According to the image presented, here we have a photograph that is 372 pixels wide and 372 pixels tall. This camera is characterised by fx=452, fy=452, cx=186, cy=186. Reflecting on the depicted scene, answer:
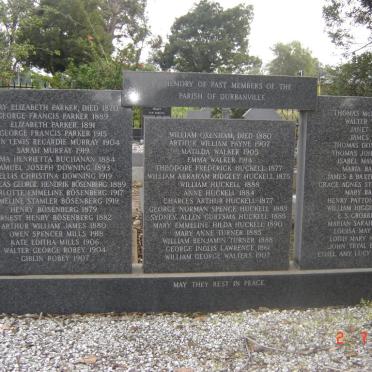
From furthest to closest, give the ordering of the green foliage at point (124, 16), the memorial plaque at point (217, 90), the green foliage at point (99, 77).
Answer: the green foliage at point (124, 16)
the green foliage at point (99, 77)
the memorial plaque at point (217, 90)

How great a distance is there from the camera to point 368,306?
436 cm

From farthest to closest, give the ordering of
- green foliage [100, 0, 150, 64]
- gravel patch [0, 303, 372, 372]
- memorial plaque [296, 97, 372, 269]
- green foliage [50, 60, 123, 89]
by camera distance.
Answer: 1. green foliage [100, 0, 150, 64]
2. green foliage [50, 60, 123, 89]
3. memorial plaque [296, 97, 372, 269]
4. gravel patch [0, 303, 372, 372]

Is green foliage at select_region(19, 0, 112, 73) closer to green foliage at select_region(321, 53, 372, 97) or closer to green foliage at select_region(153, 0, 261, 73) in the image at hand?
green foliage at select_region(153, 0, 261, 73)

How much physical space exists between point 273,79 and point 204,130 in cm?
77

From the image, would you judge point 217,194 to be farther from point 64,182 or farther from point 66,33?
point 66,33

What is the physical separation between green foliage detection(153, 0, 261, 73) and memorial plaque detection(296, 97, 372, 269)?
4429cm

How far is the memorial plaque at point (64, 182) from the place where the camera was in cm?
395

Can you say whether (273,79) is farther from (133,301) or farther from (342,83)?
(342,83)

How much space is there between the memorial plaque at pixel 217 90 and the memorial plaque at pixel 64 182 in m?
0.27

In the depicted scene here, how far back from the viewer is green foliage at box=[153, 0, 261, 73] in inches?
1897

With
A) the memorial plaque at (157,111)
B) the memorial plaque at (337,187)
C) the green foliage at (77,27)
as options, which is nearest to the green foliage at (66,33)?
the green foliage at (77,27)

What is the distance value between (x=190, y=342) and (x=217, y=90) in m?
2.15
